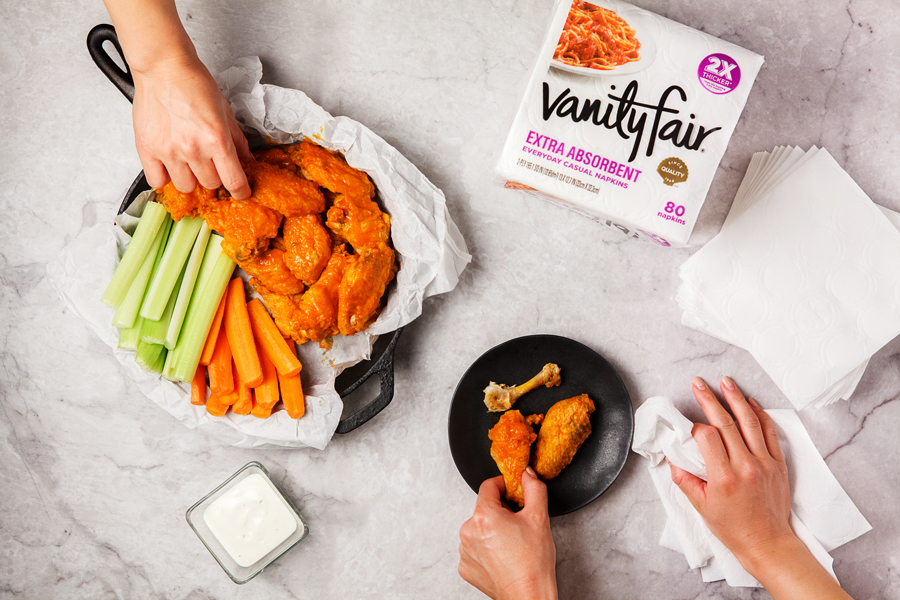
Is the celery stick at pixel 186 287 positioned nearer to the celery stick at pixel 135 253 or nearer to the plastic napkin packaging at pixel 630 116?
Result: the celery stick at pixel 135 253

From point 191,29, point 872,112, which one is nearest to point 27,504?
point 191,29

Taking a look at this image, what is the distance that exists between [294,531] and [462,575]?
1.78ft

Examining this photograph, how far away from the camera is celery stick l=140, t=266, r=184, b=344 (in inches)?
60.9

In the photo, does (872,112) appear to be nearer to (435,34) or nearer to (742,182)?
(742,182)

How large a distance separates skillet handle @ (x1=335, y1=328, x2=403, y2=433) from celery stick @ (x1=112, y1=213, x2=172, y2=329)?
670 millimetres

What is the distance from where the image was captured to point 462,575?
1676mm

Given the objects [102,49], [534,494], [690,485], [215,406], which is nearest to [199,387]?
[215,406]

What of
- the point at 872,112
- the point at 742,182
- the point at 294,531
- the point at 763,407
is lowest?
the point at 294,531

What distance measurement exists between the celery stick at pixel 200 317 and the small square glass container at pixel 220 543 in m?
0.37

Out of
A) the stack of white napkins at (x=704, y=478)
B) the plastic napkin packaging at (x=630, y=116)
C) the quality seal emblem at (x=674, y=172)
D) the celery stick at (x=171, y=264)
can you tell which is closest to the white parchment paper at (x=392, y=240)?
the celery stick at (x=171, y=264)

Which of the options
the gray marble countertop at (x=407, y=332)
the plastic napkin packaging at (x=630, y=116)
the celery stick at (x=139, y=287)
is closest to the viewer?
the plastic napkin packaging at (x=630, y=116)

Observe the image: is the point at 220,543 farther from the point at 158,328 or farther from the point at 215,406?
the point at 158,328

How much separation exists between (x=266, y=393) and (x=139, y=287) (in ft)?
1.56

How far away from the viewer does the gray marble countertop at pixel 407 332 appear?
172 cm
